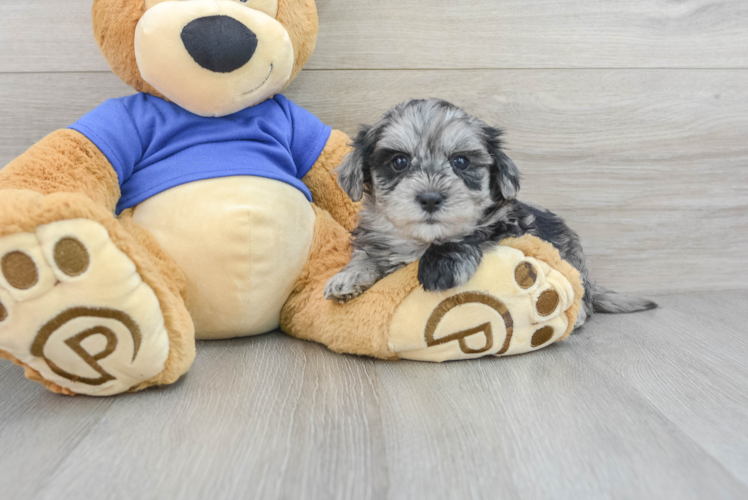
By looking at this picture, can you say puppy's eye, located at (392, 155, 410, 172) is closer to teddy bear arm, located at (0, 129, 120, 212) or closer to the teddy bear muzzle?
the teddy bear muzzle

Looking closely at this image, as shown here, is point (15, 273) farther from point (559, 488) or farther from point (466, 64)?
point (466, 64)

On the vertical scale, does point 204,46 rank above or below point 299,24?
below

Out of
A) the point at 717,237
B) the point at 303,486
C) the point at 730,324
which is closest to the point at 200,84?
the point at 303,486

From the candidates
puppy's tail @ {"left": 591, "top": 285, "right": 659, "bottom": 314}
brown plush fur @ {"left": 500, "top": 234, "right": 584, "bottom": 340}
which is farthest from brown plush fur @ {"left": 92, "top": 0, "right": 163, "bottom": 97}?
puppy's tail @ {"left": 591, "top": 285, "right": 659, "bottom": 314}

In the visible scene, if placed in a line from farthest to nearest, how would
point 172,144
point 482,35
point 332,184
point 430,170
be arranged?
1. point 482,35
2. point 332,184
3. point 172,144
4. point 430,170

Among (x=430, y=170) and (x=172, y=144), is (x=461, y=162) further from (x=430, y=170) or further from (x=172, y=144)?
(x=172, y=144)

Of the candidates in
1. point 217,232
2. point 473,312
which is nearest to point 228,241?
point 217,232

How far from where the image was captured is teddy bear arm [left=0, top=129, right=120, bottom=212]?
1278 millimetres

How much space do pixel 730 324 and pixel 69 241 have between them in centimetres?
199

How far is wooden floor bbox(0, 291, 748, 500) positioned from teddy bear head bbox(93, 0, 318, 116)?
2.31 feet

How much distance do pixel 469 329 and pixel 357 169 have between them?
0.53 metres

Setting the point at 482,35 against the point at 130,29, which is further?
the point at 482,35

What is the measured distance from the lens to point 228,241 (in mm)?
1413

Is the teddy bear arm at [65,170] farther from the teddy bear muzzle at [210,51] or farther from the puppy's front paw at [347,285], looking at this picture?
the puppy's front paw at [347,285]
